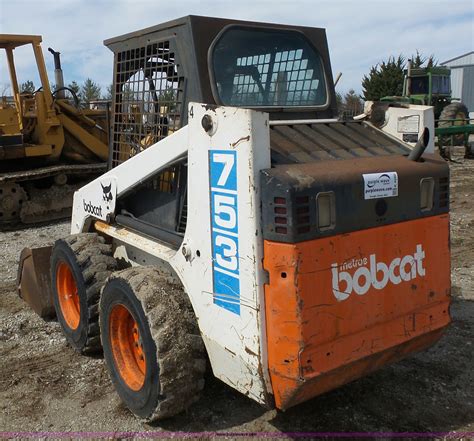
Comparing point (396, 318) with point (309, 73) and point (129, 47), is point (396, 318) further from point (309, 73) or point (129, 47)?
point (129, 47)

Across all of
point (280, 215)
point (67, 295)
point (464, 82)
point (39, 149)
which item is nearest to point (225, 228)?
point (280, 215)

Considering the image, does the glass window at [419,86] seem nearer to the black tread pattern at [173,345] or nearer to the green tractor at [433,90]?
the green tractor at [433,90]

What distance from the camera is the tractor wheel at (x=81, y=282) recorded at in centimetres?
359

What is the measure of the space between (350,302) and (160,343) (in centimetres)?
97

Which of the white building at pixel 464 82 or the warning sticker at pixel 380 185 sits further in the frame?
the white building at pixel 464 82

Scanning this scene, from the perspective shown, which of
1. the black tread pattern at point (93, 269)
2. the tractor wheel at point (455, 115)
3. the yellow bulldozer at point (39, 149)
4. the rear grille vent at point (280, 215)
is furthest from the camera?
the tractor wheel at point (455, 115)

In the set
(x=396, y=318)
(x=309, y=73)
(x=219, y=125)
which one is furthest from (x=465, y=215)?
(x=219, y=125)

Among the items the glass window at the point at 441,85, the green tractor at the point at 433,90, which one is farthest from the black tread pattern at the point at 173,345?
the glass window at the point at 441,85

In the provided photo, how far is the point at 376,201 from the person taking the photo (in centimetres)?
255

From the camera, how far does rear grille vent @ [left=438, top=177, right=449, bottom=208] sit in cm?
282

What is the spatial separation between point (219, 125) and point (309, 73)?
1.34 m

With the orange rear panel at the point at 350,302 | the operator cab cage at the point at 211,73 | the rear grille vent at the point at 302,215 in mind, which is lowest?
the orange rear panel at the point at 350,302

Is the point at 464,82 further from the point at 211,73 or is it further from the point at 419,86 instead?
the point at 211,73

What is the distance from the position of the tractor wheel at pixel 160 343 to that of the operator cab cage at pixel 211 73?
96 cm
